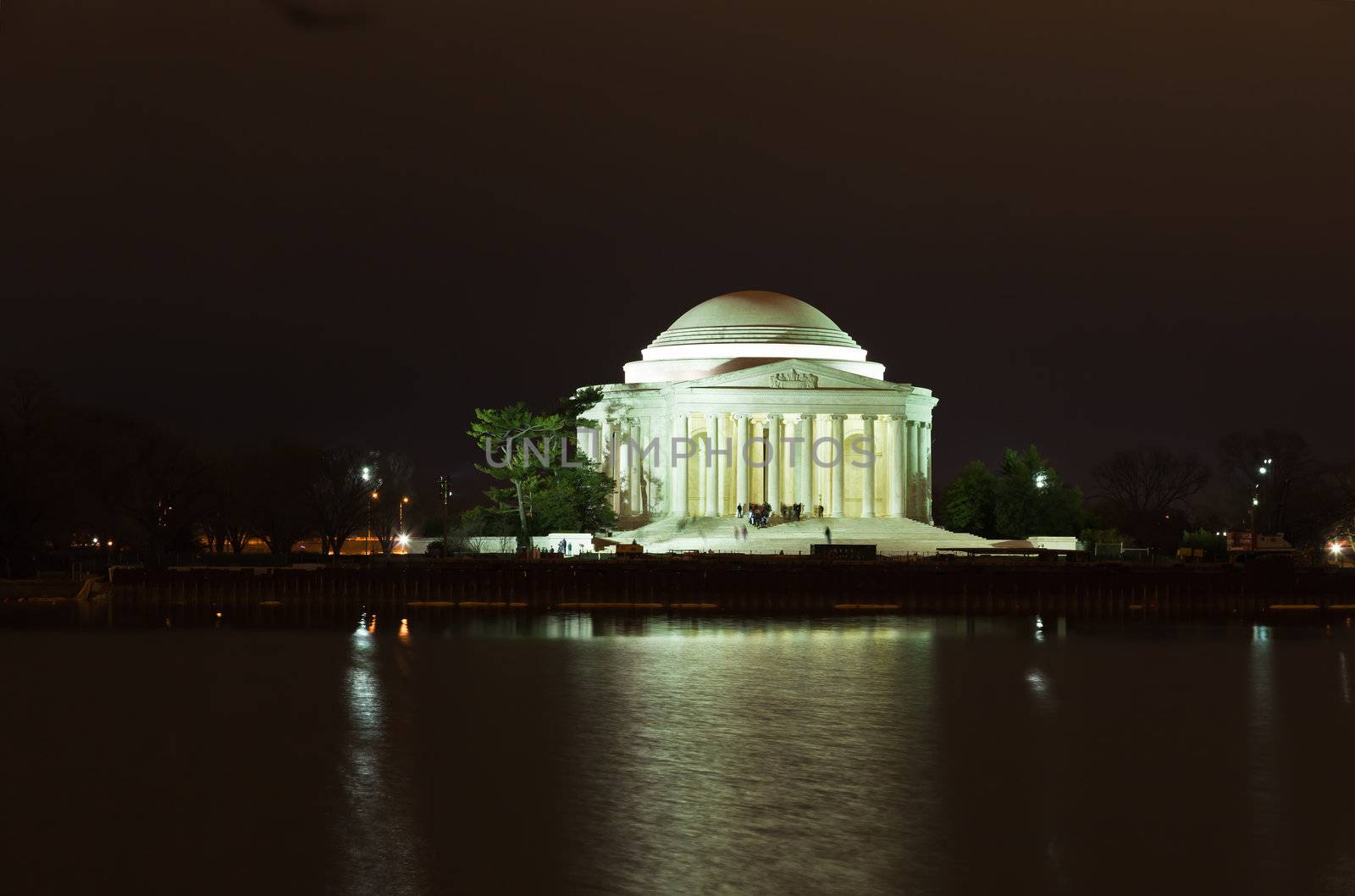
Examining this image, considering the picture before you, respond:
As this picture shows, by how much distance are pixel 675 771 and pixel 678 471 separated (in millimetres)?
81790

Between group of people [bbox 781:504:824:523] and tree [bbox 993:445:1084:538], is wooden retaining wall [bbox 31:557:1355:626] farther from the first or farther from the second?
tree [bbox 993:445:1084:538]

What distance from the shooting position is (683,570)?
74812 mm

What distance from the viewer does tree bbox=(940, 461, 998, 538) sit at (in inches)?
4560

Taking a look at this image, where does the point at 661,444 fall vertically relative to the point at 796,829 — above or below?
above

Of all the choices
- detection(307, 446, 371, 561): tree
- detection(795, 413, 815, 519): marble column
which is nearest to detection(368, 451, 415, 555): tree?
detection(307, 446, 371, 561): tree

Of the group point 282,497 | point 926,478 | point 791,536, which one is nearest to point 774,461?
point 791,536

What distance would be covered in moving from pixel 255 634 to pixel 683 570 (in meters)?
20.9

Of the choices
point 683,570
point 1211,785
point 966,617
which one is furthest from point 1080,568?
point 1211,785

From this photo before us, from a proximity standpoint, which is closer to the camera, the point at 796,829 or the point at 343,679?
the point at 796,829

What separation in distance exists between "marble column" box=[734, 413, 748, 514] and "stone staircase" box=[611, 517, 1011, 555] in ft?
23.4

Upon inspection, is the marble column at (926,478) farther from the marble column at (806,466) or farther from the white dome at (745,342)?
the marble column at (806,466)

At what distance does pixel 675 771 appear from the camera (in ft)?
99.2

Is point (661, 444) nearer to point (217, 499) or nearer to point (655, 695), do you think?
point (217, 499)

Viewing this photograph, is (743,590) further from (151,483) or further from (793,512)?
(151,483)
